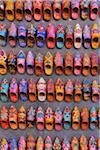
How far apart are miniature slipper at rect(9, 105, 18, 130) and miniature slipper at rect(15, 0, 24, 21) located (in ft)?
1.47

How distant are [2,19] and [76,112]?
597mm

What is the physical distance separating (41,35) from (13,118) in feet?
1.43

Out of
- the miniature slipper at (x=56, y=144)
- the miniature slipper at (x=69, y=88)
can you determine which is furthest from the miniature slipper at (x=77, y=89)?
the miniature slipper at (x=56, y=144)

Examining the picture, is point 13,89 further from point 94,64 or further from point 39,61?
point 94,64

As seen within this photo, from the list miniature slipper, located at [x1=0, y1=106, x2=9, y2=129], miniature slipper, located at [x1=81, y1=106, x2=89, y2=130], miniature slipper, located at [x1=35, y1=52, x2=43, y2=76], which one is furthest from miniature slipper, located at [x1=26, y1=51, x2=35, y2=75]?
miniature slipper, located at [x1=81, y1=106, x2=89, y2=130]

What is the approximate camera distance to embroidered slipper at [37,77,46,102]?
198 centimetres

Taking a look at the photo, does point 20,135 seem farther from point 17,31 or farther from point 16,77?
point 17,31

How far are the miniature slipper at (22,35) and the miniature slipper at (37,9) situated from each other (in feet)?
0.27

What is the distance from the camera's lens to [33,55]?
199cm

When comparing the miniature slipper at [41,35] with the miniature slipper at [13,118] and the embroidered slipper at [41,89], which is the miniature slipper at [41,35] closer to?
the embroidered slipper at [41,89]

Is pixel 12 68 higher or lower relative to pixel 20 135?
higher

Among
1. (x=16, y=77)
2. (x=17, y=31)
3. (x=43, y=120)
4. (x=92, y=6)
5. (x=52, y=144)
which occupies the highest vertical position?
(x=92, y=6)

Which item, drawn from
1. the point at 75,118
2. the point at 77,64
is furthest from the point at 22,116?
the point at 77,64

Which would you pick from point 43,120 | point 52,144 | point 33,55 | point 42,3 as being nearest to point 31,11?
point 42,3
